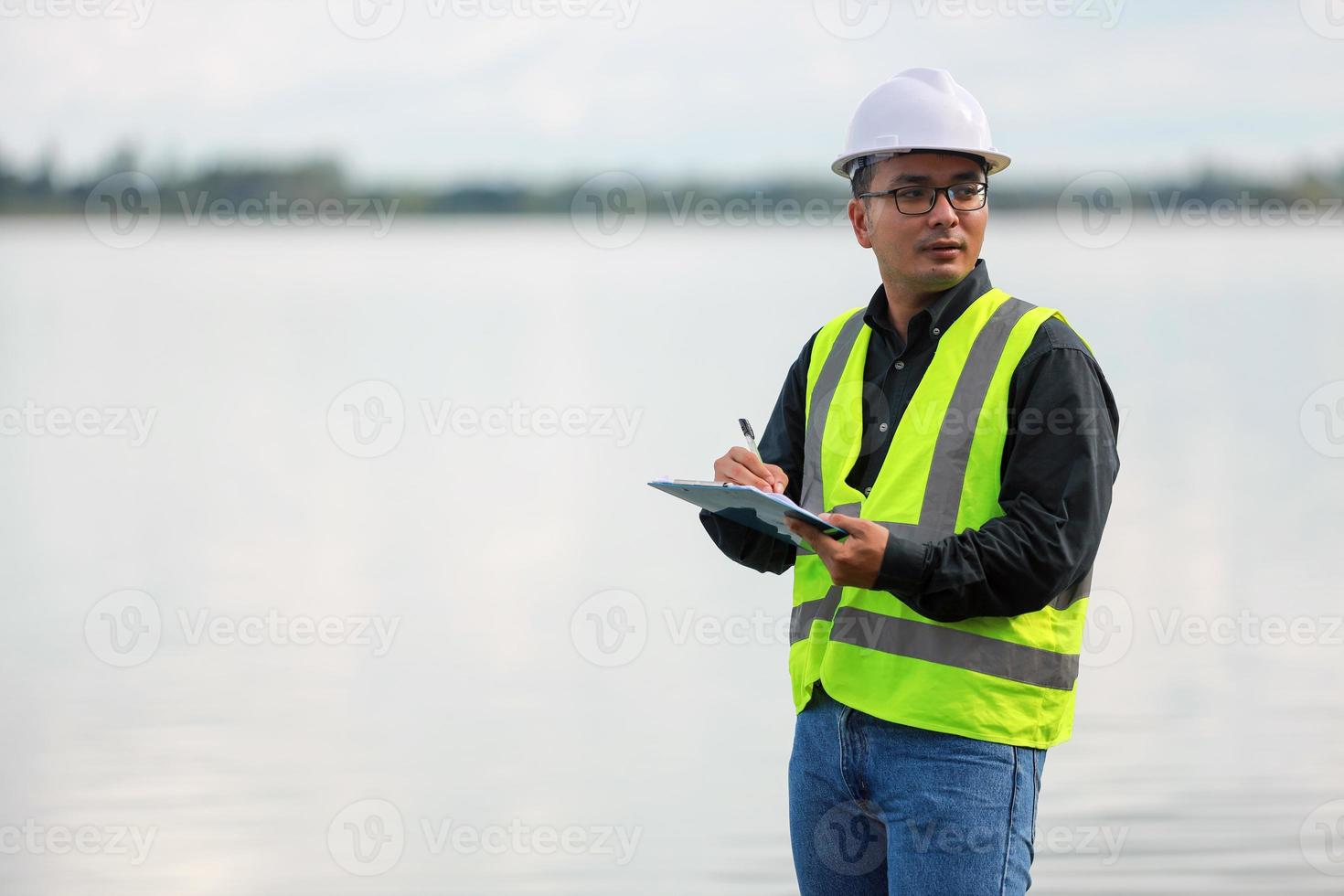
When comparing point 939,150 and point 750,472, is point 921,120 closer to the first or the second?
point 939,150

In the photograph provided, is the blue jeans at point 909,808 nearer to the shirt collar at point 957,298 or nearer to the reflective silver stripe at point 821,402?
the reflective silver stripe at point 821,402

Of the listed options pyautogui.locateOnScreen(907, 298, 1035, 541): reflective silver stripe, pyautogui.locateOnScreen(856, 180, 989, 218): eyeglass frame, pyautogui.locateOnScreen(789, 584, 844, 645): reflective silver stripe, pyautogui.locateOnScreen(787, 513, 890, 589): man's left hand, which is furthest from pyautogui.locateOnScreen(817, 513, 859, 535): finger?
pyautogui.locateOnScreen(856, 180, 989, 218): eyeglass frame

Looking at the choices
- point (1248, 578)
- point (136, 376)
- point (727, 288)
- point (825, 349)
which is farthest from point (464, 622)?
point (727, 288)

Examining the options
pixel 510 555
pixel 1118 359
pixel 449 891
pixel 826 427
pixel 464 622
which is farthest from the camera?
pixel 1118 359

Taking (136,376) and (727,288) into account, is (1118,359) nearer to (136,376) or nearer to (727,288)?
(136,376)

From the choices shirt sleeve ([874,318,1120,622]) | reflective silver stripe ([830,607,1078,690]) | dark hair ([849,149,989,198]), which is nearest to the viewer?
shirt sleeve ([874,318,1120,622])

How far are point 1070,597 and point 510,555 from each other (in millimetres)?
4982

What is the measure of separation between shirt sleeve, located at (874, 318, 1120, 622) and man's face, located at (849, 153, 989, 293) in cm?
21

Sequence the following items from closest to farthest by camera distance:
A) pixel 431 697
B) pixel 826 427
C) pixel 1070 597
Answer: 1. pixel 1070 597
2. pixel 826 427
3. pixel 431 697

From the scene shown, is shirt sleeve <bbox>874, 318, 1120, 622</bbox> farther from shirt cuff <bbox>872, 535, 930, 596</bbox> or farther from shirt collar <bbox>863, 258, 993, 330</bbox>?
shirt collar <bbox>863, 258, 993, 330</bbox>

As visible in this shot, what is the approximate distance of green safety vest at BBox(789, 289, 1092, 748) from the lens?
6.64ft

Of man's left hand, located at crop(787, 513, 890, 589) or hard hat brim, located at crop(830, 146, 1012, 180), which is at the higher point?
hard hat brim, located at crop(830, 146, 1012, 180)

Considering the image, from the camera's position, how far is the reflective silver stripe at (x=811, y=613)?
2.20 m

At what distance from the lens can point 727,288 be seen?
24516 mm
